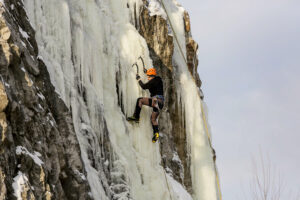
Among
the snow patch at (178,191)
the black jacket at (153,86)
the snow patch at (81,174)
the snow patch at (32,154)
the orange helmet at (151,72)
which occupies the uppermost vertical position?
the orange helmet at (151,72)

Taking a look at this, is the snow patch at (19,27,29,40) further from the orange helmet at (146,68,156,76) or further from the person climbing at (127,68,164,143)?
the orange helmet at (146,68,156,76)

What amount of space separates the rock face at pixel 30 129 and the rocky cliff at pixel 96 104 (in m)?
0.01

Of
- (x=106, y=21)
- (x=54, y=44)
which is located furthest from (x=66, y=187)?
(x=106, y=21)

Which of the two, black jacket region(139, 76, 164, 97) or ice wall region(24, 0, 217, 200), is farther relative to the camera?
black jacket region(139, 76, 164, 97)

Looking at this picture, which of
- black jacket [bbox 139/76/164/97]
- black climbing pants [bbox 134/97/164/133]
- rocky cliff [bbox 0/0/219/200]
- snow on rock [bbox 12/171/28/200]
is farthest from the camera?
black jacket [bbox 139/76/164/97]

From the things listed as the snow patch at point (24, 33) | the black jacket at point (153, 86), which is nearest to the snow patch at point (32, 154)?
the snow patch at point (24, 33)

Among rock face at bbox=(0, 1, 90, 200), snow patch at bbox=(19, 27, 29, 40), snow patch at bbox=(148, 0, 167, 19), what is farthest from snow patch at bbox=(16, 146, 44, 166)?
snow patch at bbox=(148, 0, 167, 19)

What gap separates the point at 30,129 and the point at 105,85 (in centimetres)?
345

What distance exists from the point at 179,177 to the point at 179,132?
3.55 ft

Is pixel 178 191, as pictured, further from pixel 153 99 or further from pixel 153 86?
pixel 153 86

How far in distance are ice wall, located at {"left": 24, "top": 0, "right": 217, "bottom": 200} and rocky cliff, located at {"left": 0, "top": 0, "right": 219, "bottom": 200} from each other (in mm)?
21

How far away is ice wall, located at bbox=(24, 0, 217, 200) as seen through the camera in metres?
9.13

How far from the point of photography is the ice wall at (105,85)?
9133mm

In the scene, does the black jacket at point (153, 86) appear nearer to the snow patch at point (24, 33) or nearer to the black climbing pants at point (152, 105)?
the black climbing pants at point (152, 105)
